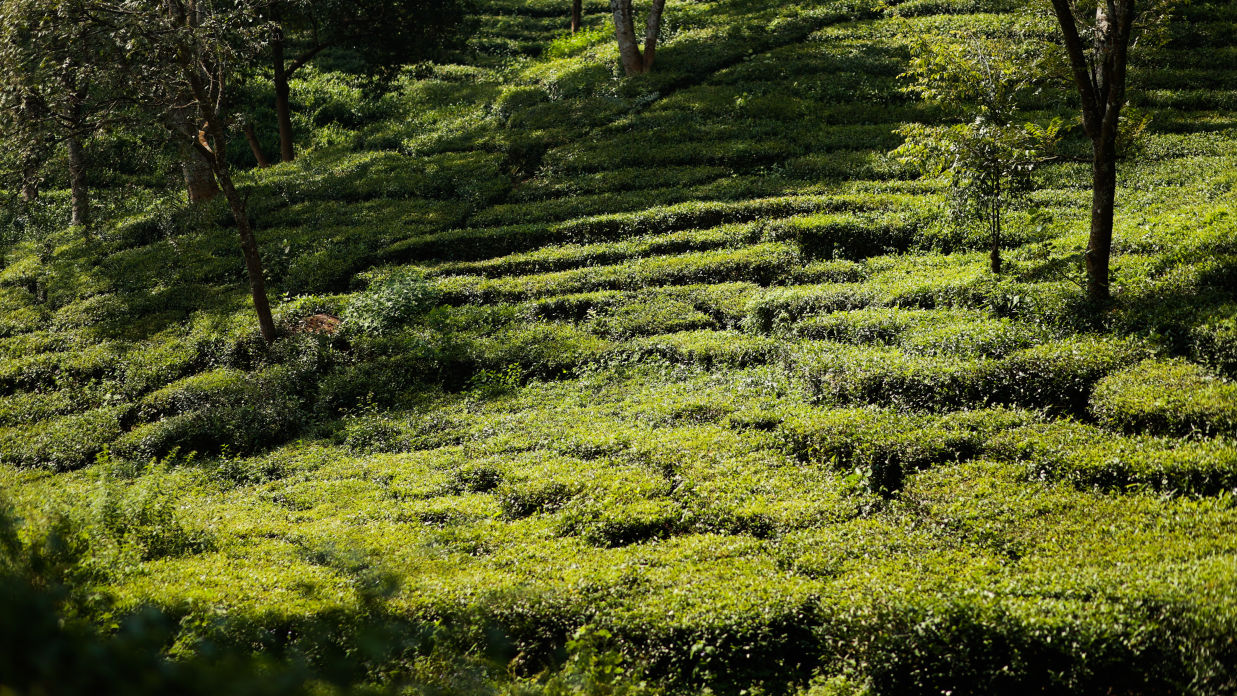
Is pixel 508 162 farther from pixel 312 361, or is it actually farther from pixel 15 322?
pixel 15 322

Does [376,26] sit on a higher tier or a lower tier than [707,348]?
higher

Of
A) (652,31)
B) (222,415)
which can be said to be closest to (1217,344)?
(222,415)

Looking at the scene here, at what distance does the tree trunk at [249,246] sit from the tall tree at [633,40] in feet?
54.3

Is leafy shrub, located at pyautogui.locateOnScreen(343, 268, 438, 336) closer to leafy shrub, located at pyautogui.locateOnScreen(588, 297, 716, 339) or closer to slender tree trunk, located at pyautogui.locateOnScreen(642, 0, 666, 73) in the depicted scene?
leafy shrub, located at pyautogui.locateOnScreen(588, 297, 716, 339)

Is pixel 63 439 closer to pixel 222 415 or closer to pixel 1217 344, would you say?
pixel 222 415

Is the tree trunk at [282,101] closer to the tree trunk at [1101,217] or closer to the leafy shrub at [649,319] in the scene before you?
the leafy shrub at [649,319]

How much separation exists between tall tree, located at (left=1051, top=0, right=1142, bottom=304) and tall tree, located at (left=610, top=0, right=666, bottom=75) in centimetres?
1853

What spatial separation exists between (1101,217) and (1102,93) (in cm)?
172

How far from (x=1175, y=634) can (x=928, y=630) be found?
173 centimetres

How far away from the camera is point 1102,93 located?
10945 mm

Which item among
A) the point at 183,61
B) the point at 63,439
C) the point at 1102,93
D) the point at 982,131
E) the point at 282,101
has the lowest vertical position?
the point at 63,439

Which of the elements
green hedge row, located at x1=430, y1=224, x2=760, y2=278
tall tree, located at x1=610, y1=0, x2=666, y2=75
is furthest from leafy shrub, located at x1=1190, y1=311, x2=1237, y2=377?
tall tree, located at x1=610, y1=0, x2=666, y2=75

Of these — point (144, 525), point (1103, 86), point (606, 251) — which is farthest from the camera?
point (606, 251)

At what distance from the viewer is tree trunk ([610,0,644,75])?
89.9 ft
